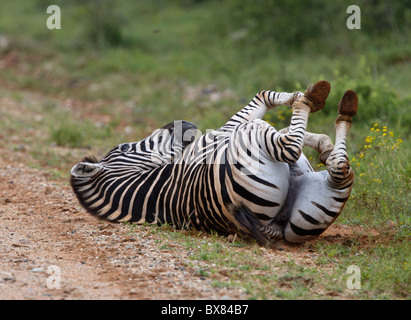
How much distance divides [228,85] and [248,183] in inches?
257

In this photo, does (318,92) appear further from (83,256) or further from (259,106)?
(83,256)

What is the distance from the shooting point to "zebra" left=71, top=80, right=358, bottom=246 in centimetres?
435

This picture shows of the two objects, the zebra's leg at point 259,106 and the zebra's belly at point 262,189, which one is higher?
the zebra's leg at point 259,106

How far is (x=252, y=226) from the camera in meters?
4.42

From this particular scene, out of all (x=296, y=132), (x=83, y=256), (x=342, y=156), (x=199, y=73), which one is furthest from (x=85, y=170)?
(x=199, y=73)

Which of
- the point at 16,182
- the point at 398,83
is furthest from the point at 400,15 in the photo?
the point at 16,182

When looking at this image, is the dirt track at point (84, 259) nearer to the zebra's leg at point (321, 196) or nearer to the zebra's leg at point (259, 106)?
the zebra's leg at point (321, 196)

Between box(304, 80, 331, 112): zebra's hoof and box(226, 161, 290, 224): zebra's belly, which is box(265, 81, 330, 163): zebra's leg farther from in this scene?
box(226, 161, 290, 224): zebra's belly

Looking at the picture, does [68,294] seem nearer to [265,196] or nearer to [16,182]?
[265,196]

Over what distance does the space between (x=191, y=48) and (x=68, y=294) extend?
414 inches

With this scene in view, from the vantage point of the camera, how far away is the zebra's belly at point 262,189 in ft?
14.2

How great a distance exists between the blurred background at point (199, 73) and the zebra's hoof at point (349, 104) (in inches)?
38.5

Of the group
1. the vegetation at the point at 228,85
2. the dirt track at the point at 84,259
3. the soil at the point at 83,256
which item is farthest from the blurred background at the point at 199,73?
the dirt track at the point at 84,259
